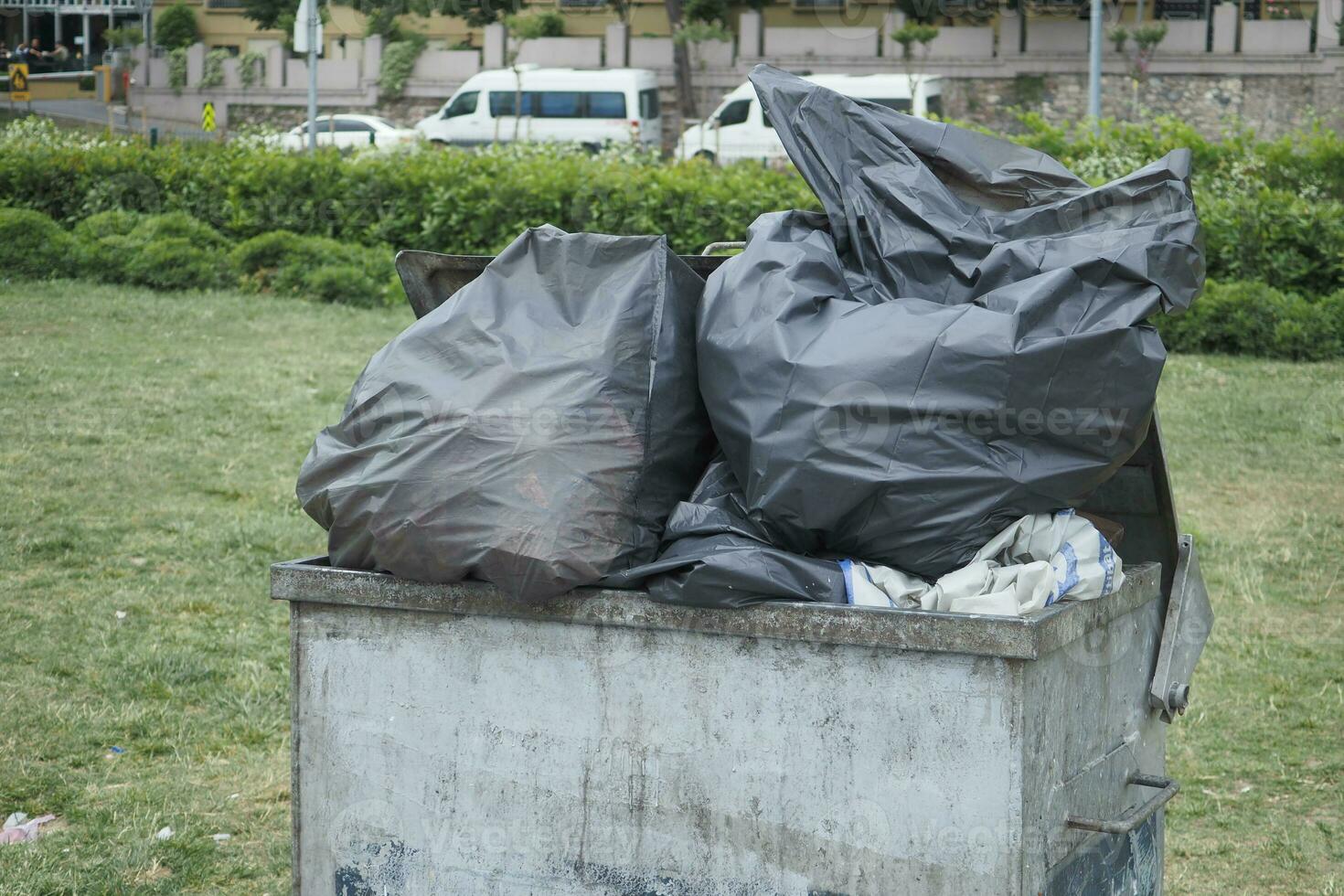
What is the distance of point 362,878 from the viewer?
256 centimetres

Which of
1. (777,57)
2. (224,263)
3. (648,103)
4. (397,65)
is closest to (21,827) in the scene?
(224,263)

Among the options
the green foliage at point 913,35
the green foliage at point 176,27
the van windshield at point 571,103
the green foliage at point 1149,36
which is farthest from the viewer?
the green foliage at point 176,27

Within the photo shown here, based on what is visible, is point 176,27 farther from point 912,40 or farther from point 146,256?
point 146,256

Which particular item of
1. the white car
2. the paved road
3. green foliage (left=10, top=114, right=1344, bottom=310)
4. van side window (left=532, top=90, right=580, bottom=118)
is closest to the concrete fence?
the paved road

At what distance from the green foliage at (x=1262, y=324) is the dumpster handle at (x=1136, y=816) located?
8.31 m

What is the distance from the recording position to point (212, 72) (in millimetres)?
37531

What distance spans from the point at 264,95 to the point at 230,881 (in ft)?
119

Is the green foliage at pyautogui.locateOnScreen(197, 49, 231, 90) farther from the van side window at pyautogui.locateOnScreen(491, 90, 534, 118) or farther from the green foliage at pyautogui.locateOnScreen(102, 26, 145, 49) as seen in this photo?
the van side window at pyautogui.locateOnScreen(491, 90, 534, 118)

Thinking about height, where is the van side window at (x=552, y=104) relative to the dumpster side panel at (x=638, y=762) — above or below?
above

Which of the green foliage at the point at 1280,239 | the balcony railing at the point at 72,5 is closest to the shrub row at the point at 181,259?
the green foliage at the point at 1280,239

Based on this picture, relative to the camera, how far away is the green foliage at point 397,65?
3528 cm

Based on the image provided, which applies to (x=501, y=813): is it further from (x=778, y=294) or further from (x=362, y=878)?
(x=778, y=294)

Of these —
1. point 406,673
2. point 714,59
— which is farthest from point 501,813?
point 714,59

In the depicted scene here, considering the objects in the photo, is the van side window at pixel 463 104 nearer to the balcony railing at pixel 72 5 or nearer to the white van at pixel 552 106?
the white van at pixel 552 106
